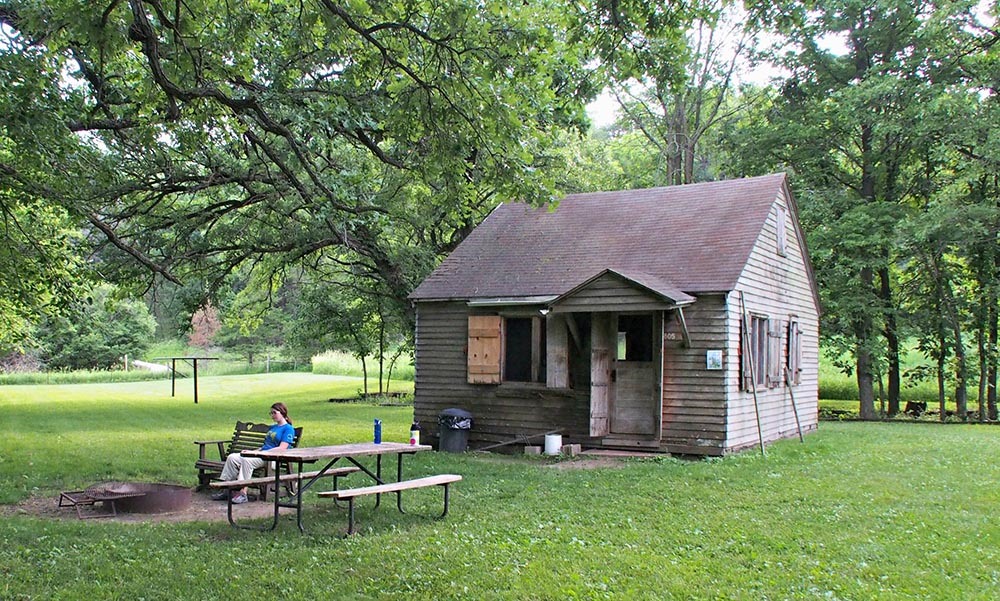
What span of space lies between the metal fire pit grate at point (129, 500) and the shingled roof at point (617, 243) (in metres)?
7.51

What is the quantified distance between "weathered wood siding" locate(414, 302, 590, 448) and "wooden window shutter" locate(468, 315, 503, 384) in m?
0.27

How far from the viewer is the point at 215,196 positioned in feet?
57.6

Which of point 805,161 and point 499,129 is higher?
point 805,161

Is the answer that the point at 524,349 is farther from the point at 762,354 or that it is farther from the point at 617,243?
the point at 762,354

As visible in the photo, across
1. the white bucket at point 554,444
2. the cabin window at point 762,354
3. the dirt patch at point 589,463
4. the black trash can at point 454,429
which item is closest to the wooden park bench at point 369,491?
the dirt patch at point 589,463

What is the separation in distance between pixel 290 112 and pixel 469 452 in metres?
6.97

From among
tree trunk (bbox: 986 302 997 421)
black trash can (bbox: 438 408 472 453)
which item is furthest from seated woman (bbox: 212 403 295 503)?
tree trunk (bbox: 986 302 997 421)

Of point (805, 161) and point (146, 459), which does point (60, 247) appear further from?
point (805, 161)

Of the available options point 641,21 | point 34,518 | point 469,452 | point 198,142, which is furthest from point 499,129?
point 469,452

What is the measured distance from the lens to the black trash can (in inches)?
598

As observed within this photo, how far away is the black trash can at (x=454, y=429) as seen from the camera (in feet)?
49.8

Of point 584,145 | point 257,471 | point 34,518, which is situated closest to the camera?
point 34,518

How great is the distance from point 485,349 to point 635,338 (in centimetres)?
281

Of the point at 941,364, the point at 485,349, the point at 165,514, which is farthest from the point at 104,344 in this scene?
the point at 165,514
